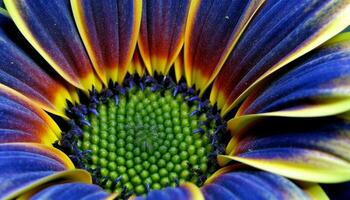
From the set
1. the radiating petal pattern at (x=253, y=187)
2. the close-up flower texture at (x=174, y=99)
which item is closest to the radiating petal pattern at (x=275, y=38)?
the close-up flower texture at (x=174, y=99)

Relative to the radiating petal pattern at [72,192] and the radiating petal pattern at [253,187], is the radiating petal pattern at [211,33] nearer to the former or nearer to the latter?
the radiating petal pattern at [253,187]

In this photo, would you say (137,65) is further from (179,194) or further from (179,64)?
(179,194)

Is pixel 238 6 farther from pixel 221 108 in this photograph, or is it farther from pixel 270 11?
pixel 221 108

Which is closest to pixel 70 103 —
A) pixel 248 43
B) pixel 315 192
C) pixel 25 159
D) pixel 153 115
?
pixel 153 115

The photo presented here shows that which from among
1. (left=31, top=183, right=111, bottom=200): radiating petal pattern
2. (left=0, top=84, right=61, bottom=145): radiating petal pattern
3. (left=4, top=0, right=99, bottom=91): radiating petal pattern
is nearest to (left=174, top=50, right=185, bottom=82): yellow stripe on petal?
(left=4, top=0, right=99, bottom=91): radiating petal pattern

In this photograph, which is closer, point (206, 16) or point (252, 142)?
point (252, 142)

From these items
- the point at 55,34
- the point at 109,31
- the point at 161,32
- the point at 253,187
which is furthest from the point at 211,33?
the point at 253,187
